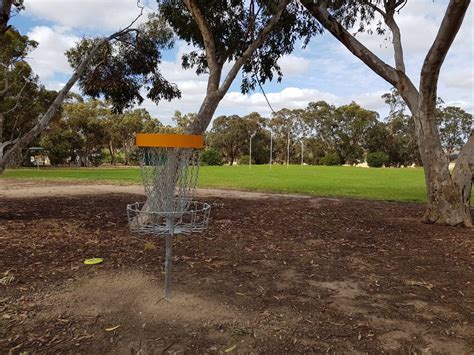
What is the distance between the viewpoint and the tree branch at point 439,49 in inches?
299

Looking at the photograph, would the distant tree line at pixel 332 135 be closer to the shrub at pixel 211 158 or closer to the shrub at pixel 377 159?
the shrub at pixel 377 159

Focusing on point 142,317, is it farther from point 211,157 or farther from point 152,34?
point 211,157

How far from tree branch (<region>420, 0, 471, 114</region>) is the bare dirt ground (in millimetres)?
2661

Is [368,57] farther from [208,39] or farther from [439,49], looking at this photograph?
[208,39]

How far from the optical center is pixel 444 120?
221 feet

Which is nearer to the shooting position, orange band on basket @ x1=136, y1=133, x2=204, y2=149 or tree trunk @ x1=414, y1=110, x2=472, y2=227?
orange band on basket @ x1=136, y1=133, x2=204, y2=149

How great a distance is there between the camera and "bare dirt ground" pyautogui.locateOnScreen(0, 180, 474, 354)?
3559 mm

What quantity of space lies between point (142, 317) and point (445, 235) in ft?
19.4

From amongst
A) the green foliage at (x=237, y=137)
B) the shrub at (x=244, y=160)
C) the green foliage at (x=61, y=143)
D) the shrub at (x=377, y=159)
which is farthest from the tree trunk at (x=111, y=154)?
the shrub at (x=377, y=159)

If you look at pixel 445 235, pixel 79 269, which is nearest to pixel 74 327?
pixel 79 269

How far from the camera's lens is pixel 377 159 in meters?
57.2

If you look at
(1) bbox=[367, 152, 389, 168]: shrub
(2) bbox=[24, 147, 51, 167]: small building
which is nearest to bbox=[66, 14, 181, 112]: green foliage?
(2) bbox=[24, 147, 51, 167]: small building

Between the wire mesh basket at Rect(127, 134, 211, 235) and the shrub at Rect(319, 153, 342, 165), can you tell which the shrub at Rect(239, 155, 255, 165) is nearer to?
the shrub at Rect(319, 153, 342, 165)

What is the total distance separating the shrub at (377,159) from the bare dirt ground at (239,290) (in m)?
51.1
